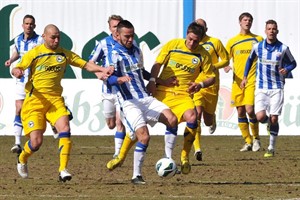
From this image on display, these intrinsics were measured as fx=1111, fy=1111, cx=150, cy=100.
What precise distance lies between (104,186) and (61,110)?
3.81 ft

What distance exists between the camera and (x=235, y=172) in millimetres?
15789

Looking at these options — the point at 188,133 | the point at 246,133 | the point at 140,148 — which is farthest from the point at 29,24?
the point at 140,148

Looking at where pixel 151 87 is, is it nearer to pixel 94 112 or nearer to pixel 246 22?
pixel 246 22

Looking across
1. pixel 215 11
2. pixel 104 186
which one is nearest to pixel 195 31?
pixel 104 186

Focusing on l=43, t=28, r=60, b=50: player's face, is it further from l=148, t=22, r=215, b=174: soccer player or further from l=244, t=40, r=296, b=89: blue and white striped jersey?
l=244, t=40, r=296, b=89: blue and white striped jersey

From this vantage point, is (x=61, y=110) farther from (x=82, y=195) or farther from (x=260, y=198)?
(x=260, y=198)

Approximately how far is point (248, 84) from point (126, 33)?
6.89m

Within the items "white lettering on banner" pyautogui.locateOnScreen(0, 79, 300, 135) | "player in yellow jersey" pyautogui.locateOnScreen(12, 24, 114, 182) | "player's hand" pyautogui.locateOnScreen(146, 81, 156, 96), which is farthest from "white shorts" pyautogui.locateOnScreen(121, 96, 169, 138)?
"white lettering on banner" pyautogui.locateOnScreen(0, 79, 300, 135)

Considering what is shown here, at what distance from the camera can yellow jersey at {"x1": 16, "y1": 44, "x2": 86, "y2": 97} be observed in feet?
46.3

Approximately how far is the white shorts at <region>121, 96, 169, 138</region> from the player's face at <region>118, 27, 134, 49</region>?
0.73 m

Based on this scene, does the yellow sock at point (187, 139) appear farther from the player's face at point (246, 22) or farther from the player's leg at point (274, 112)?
the player's face at point (246, 22)

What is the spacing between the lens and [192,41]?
14.9 m

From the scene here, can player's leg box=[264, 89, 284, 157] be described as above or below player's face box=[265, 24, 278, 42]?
below

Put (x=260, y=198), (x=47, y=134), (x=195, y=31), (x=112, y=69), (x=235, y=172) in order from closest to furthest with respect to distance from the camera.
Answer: (x=260, y=198) → (x=112, y=69) → (x=195, y=31) → (x=235, y=172) → (x=47, y=134)
